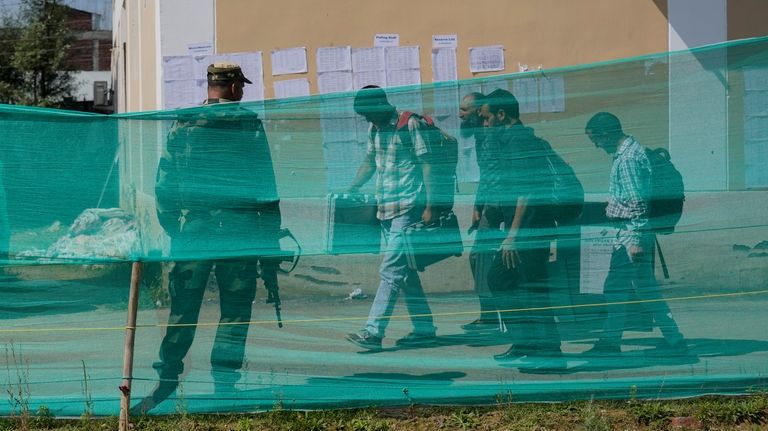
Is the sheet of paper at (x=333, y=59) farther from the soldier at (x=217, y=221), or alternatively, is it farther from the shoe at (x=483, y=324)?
the shoe at (x=483, y=324)

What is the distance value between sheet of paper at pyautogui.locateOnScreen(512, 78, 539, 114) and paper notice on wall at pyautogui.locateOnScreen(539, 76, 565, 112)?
32 millimetres

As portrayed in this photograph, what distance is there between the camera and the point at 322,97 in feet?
16.8

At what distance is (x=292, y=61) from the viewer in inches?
318

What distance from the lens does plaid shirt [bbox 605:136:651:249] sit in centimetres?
511

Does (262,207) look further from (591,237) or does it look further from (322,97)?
(591,237)

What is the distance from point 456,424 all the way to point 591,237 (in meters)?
1.25

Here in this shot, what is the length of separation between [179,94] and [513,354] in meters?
4.05

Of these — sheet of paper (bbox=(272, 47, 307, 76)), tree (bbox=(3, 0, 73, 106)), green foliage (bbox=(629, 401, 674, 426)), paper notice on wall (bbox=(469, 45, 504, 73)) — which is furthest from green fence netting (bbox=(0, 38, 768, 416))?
tree (bbox=(3, 0, 73, 106))

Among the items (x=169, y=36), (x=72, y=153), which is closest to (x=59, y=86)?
(x=169, y=36)

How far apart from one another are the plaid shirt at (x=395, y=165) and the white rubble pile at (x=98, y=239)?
Result: 1328 millimetres

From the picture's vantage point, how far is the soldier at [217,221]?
16.6ft

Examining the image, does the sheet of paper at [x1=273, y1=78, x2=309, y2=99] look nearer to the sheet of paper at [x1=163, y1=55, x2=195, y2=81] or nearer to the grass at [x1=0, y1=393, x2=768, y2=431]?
the sheet of paper at [x1=163, y1=55, x2=195, y2=81]

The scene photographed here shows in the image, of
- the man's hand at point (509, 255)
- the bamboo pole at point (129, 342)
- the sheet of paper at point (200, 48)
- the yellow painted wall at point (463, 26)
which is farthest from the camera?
the yellow painted wall at point (463, 26)

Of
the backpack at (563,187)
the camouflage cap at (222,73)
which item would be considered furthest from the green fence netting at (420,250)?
the camouflage cap at (222,73)
